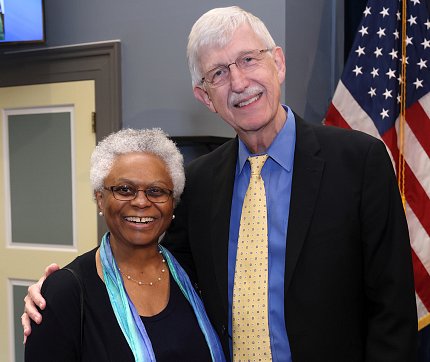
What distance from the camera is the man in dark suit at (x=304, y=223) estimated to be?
128 centimetres

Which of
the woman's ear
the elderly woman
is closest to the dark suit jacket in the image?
the elderly woman

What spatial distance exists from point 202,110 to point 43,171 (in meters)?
1.15

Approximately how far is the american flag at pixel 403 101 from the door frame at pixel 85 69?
4.12 feet

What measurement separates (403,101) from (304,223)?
142 centimetres

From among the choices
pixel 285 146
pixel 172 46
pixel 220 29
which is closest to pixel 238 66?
pixel 220 29

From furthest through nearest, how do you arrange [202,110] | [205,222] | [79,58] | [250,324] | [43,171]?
1. [43,171]
2. [79,58]
3. [202,110]
4. [205,222]
5. [250,324]

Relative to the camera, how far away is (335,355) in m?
1.33

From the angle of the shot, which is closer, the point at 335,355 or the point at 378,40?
the point at 335,355

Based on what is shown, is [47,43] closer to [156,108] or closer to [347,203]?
[156,108]

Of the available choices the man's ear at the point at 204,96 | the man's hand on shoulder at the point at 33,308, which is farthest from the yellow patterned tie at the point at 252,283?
the man's hand on shoulder at the point at 33,308

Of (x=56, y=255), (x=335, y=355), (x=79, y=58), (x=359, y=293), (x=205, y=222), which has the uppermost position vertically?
(x=79, y=58)

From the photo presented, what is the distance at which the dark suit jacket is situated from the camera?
1.27 metres

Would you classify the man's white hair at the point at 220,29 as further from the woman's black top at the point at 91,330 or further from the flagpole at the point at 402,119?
the flagpole at the point at 402,119

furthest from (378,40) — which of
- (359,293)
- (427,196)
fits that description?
(359,293)
